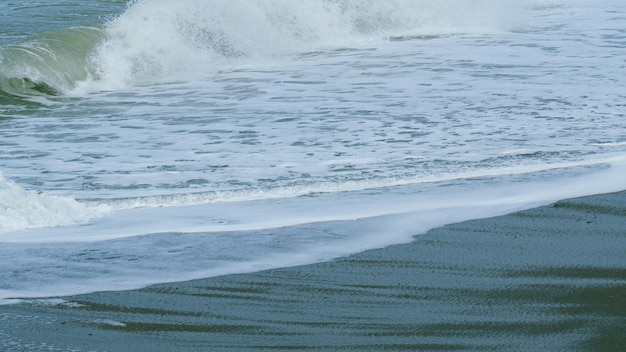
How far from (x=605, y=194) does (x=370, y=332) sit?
2.81 m

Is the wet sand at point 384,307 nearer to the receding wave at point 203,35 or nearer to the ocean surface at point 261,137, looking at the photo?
the ocean surface at point 261,137

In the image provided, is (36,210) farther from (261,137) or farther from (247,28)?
(247,28)

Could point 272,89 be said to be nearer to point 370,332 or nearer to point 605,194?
point 605,194

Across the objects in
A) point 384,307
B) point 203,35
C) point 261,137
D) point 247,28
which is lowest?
point 384,307

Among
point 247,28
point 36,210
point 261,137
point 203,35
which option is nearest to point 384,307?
point 36,210

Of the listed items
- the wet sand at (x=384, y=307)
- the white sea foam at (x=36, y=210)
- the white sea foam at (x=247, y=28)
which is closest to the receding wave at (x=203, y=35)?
the white sea foam at (x=247, y=28)

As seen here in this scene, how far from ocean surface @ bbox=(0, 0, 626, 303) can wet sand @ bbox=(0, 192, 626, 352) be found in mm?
228

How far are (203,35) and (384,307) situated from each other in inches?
492

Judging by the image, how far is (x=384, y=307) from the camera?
14.3ft

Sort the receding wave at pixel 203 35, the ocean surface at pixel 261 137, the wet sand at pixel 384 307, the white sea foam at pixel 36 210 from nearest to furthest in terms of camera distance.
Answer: the wet sand at pixel 384 307
the ocean surface at pixel 261 137
the white sea foam at pixel 36 210
the receding wave at pixel 203 35

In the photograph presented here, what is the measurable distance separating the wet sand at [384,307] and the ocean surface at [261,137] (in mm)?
228

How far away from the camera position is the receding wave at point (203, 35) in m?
13.5

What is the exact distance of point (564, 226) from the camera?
5.69 meters

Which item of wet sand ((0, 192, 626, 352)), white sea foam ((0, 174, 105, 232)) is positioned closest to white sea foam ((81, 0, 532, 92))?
white sea foam ((0, 174, 105, 232))
